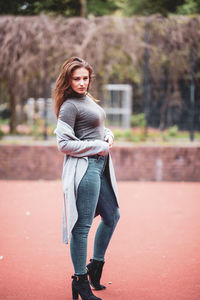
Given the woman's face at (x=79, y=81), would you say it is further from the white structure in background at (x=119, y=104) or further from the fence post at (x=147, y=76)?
the white structure in background at (x=119, y=104)

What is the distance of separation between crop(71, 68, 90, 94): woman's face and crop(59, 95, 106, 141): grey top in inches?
3.1

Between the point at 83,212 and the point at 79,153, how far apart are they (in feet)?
1.51

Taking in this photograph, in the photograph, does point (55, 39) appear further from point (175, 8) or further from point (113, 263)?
point (175, 8)

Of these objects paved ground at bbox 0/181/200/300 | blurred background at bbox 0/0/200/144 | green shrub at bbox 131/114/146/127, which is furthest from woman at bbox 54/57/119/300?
green shrub at bbox 131/114/146/127

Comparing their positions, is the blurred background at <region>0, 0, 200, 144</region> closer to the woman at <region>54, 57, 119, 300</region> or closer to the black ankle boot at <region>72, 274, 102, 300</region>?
the woman at <region>54, 57, 119, 300</region>

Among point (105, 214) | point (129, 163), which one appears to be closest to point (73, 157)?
point (105, 214)

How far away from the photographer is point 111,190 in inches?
147

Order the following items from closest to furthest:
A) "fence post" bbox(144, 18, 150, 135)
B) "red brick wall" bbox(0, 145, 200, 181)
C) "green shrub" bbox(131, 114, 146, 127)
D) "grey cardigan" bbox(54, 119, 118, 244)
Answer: "grey cardigan" bbox(54, 119, 118, 244) → "red brick wall" bbox(0, 145, 200, 181) → "fence post" bbox(144, 18, 150, 135) → "green shrub" bbox(131, 114, 146, 127)

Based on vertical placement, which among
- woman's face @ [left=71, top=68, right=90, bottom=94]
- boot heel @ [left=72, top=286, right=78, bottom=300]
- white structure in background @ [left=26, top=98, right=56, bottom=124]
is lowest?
boot heel @ [left=72, top=286, right=78, bottom=300]

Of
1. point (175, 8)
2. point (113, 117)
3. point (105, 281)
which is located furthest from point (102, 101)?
point (175, 8)

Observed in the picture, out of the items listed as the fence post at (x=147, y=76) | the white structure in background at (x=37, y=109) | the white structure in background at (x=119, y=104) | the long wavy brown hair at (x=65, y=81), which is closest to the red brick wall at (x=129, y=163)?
the fence post at (x=147, y=76)

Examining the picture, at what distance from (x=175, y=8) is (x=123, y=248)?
1650cm

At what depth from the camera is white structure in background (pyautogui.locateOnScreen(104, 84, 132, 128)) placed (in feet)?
39.5

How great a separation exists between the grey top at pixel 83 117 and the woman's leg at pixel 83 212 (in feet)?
0.95
